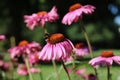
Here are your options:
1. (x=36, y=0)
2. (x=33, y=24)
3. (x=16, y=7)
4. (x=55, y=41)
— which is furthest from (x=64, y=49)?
(x=16, y=7)

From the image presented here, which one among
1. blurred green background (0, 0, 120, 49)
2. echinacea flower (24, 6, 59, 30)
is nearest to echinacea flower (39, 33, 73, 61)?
echinacea flower (24, 6, 59, 30)

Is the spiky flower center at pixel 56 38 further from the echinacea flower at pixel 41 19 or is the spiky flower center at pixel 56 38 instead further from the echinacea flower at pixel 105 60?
the echinacea flower at pixel 41 19

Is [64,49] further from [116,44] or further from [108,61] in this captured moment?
[116,44]

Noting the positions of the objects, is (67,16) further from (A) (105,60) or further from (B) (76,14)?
(A) (105,60)

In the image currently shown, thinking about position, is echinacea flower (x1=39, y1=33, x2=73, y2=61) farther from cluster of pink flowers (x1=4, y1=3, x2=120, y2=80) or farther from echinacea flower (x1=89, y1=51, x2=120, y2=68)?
echinacea flower (x1=89, y1=51, x2=120, y2=68)

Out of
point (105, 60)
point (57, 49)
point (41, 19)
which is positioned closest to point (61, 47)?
point (57, 49)

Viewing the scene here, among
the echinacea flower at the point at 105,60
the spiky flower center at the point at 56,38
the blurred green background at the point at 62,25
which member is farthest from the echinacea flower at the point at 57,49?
the blurred green background at the point at 62,25
